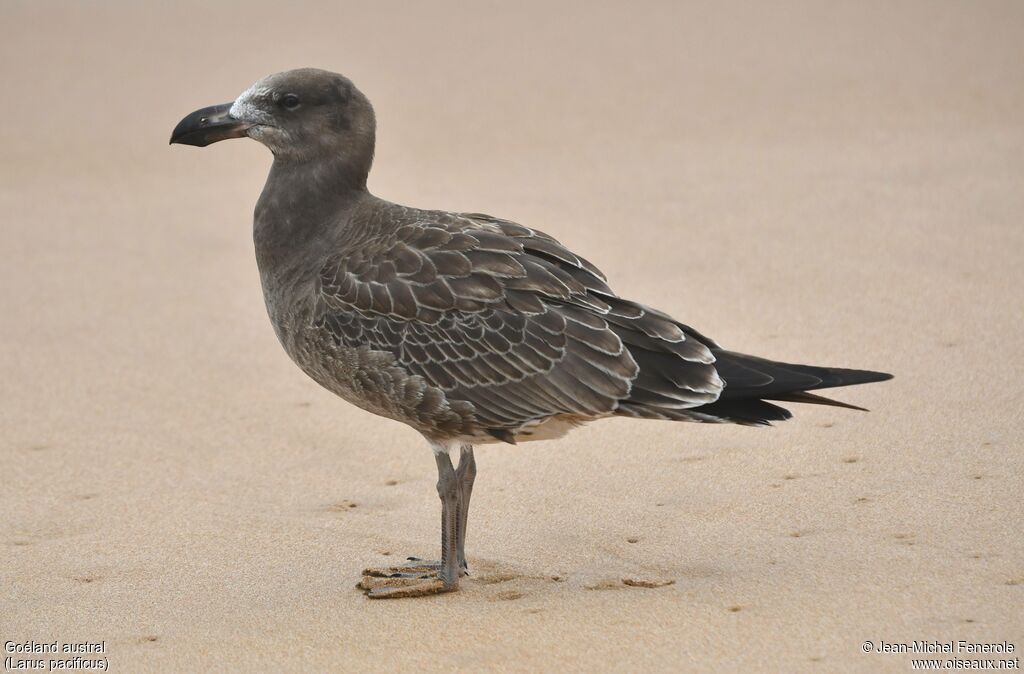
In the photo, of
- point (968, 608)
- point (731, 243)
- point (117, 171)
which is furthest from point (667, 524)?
point (117, 171)

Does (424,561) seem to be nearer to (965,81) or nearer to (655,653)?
(655,653)

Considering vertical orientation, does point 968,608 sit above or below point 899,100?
below

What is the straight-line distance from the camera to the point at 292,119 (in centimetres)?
623

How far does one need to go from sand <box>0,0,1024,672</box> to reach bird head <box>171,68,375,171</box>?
1.76 metres

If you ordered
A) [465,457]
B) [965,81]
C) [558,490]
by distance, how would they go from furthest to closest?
[965,81]
[558,490]
[465,457]

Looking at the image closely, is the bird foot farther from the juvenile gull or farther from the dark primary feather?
the dark primary feather

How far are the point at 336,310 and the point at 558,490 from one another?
65.5 inches

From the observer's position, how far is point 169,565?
597 centimetres

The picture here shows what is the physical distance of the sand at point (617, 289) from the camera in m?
5.29

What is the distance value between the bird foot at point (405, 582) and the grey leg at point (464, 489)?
3.3 inches

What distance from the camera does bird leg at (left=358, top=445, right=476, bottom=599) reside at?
564cm

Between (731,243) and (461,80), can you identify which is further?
(461,80)

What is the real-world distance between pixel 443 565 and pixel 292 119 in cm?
216

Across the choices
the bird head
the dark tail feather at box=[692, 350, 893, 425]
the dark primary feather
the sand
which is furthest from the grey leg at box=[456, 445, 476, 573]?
the bird head
